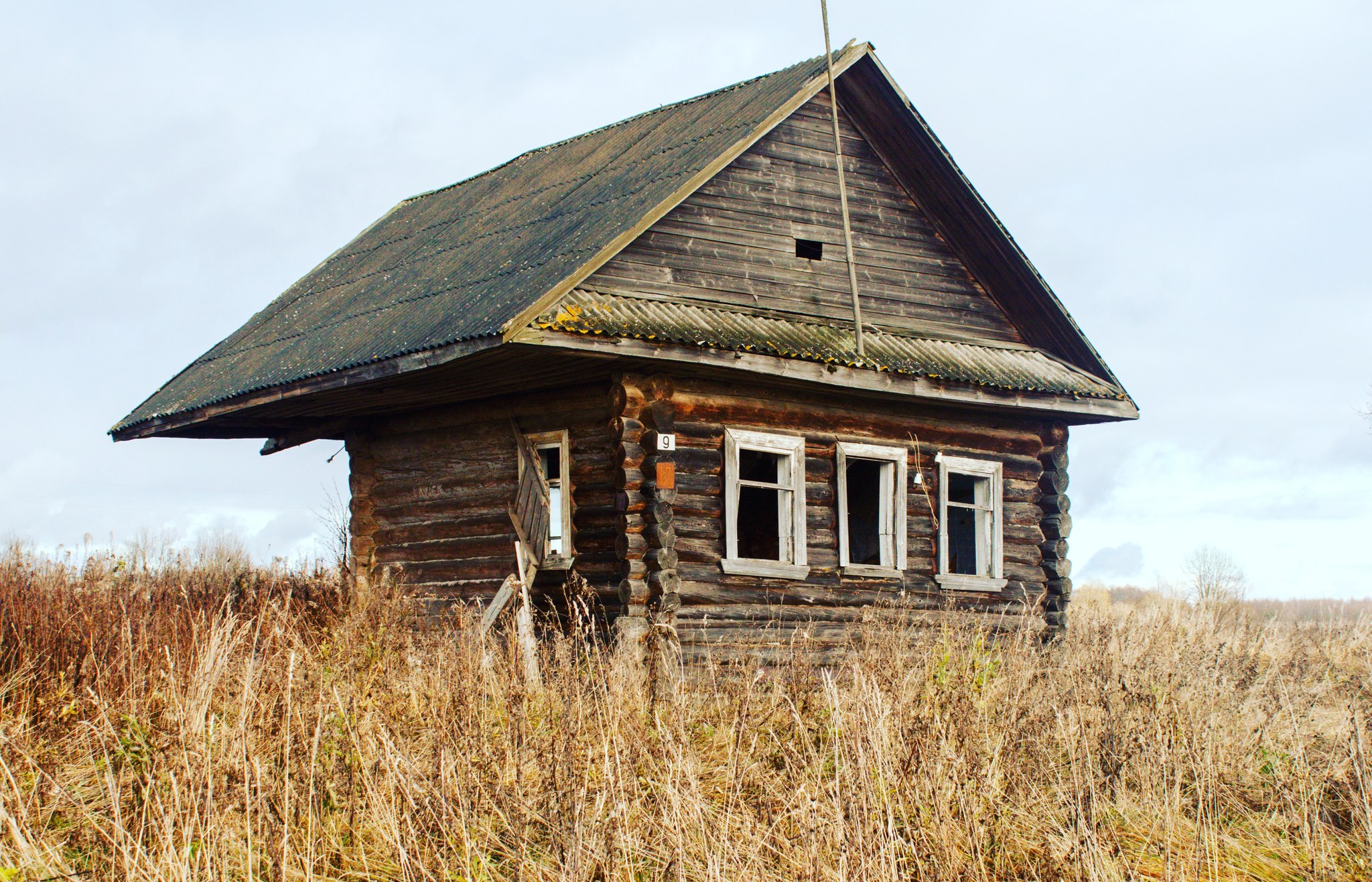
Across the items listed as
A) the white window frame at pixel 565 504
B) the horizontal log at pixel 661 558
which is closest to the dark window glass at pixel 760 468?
the white window frame at pixel 565 504

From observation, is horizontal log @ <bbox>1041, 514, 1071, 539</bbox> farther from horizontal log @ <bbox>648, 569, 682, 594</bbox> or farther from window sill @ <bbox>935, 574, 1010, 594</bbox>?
horizontal log @ <bbox>648, 569, 682, 594</bbox>

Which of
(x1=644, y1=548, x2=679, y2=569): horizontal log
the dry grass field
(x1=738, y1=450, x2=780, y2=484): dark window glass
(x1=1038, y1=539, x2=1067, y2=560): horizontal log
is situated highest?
(x1=738, y1=450, x2=780, y2=484): dark window glass

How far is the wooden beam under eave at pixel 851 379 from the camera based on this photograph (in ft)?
37.4

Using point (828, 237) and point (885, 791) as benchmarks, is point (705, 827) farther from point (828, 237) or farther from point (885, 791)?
point (828, 237)

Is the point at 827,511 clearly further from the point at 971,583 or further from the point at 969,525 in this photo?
the point at 969,525

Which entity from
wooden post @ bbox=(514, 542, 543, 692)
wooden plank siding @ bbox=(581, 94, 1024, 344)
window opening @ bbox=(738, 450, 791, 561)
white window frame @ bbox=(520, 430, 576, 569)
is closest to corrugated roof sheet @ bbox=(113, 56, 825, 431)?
wooden plank siding @ bbox=(581, 94, 1024, 344)

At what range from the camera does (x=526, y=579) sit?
1262 cm

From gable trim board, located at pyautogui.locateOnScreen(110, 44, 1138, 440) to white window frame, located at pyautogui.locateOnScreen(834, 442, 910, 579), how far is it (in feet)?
9.06

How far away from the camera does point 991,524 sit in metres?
15.0

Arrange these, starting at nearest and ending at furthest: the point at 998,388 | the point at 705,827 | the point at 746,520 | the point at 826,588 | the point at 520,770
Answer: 1. the point at 705,827
2. the point at 520,770
3. the point at 826,588
4. the point at 998,388
5. the point at 746,520

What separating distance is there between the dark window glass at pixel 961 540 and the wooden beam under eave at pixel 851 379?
5.81 feet

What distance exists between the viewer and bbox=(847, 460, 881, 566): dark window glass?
16.8m

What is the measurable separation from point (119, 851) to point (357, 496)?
10212mm

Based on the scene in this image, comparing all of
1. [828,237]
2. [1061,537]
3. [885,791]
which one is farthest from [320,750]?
[1061,537]
